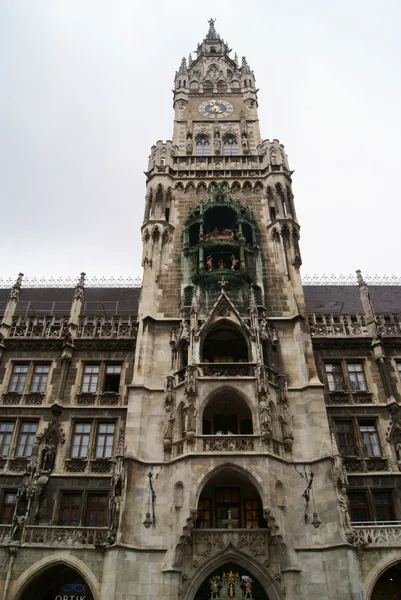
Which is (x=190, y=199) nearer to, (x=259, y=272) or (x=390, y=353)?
(x=259, y=272)

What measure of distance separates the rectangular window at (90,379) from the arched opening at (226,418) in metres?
5.99

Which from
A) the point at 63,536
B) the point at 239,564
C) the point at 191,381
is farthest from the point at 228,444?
the point at 63,536

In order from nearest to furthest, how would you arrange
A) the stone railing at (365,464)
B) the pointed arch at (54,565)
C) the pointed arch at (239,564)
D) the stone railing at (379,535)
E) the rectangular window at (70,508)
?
the pointed arch at (239,564) → the pointed arch at (54,565) → the stone railing at (379,535) → the rectangular window at (70,508) → the stone railing at (365,464)

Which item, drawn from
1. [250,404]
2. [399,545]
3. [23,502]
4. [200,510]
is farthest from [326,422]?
[23,502]

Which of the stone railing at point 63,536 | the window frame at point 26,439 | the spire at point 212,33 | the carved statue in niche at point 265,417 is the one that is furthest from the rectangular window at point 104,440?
the spire at point 212,33

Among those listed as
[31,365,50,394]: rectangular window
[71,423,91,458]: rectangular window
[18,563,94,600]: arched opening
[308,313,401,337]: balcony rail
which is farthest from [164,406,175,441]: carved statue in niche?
[308,313,401,337]: balcony rail

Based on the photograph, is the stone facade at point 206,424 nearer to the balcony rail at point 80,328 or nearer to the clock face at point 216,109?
the balcony rail at point 80,328

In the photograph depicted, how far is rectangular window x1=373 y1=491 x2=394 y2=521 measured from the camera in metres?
21.0

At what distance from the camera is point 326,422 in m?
21.3

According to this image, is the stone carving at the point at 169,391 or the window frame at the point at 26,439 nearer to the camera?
the stone carving at the point at 169,391

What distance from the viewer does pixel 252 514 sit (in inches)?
815

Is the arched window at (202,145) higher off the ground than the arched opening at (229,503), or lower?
higher

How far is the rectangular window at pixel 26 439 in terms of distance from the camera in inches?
890

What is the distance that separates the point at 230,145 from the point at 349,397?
2001cm
